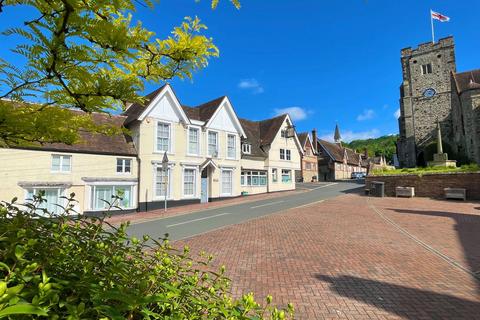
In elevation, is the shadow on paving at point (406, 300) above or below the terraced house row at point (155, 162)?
below

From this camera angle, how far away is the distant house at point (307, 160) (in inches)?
1913

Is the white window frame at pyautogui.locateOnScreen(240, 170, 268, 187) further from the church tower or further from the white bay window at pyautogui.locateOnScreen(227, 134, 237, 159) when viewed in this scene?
the church tower

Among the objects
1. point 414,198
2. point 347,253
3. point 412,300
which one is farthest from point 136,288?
point 414,198

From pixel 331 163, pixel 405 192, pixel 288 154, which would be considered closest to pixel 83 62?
pixel 405 192

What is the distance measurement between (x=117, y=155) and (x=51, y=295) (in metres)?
21.4

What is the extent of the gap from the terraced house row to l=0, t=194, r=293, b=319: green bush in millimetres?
11360

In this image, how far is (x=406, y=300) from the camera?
4.98 m

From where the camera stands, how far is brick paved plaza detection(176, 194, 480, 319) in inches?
191

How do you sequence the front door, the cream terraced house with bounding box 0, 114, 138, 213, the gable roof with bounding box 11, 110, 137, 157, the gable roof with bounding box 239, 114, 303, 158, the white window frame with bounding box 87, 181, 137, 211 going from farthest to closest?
the gable roof with bounding box 239, 114, 303, 158
the front door
the white window frame with bounding box 87, 181, 137, 211
the gable roof with bounding box 11, 110, 137, 157
the cream terraced house with bounding box 0, 114, 138, 213

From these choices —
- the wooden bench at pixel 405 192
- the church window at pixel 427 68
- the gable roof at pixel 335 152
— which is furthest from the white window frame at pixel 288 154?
the church window at pixel 427 68

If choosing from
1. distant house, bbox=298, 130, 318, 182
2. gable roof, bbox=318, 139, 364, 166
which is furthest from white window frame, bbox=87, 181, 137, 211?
gable roof, bbox=318, 139, 364, 166

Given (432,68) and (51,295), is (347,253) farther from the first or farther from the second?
(432,68)

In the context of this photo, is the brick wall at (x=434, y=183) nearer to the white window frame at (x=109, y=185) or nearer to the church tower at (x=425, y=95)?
the church tower at (x=425, y=95)

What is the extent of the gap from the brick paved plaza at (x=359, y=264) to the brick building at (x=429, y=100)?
1348 inches
